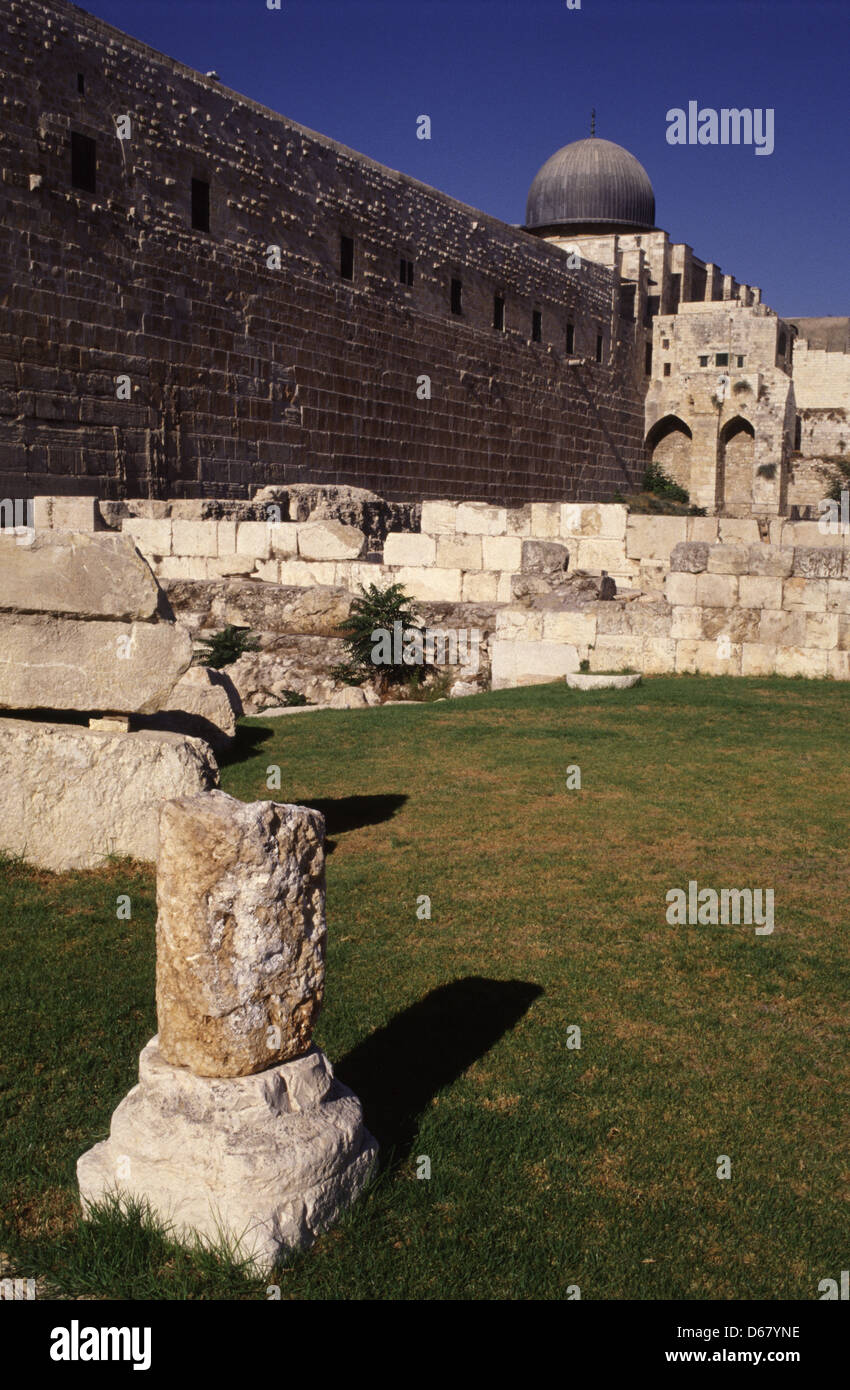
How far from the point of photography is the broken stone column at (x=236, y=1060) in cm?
269

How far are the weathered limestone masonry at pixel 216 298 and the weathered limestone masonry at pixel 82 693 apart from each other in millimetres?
9648

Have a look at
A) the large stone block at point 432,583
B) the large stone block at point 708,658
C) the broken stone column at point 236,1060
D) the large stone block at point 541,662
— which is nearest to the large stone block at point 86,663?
Result: the broken stone column at point 236,1060

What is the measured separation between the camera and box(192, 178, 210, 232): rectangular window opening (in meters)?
17.0

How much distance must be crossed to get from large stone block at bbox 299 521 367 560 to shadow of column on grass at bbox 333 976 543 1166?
10.1 metres

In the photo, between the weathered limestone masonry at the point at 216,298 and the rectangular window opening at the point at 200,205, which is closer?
the weathered limestone masonry at the point at 216,298

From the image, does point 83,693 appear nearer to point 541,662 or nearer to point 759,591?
point 541,662

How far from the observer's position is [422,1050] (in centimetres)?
364

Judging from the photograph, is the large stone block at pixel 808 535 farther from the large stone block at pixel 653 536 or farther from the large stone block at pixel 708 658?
the large stone block at pixel 708 658

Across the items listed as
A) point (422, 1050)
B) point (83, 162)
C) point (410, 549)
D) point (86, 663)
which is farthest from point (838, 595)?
point (83, 162)

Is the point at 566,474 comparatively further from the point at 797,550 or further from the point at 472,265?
the point at 797,550

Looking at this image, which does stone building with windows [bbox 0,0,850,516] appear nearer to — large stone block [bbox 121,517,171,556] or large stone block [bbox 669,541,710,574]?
large stone block [bbox 121,517,171,556]

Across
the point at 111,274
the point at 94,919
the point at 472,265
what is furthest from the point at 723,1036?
the point at 472,265

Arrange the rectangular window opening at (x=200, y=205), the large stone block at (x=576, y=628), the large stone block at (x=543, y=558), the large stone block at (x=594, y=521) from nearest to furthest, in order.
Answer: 1. the large stone block at (x=576, y=628)
2. the large stone block at (x=543, y=558)
3. the large stone block at (x=594, y=521)
4. the rectangular window opening at (x=200, y=205)
